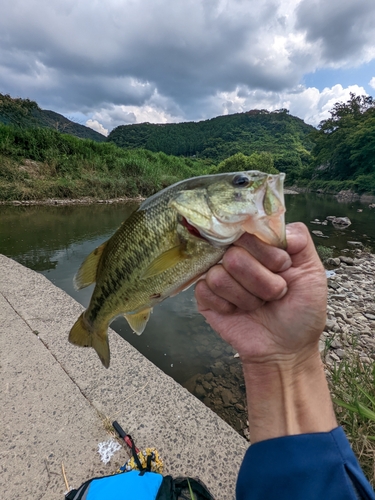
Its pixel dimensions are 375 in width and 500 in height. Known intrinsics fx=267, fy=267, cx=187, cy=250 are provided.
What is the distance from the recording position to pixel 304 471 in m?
1.03

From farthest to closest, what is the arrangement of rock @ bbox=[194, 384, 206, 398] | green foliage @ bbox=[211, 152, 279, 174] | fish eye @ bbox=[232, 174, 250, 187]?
green foliage @ bbox=[211, 152, 279, 174] < rock @ bbox=[194, 384, 206, 398] < fish eye @ bbox=[232, 174, 250, 187]

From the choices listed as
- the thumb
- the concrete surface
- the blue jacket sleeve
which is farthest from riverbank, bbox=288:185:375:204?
the blue jacket sleeve

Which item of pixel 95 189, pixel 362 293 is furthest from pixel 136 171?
pixel 362 293

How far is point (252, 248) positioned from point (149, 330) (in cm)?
472

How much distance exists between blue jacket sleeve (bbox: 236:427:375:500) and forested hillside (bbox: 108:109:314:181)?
8142cm

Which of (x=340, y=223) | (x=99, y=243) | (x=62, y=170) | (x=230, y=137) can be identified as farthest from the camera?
(x=230, y=137)

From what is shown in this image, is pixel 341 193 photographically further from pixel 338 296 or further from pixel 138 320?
pixel 138 320

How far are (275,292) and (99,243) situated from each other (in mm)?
10648

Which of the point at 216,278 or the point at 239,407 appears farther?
the point at 239,407

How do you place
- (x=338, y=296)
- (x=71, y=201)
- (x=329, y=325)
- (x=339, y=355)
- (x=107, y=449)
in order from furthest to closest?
(x=71, y=201) → (x=338, y=296) → (x=329, y=325) → (x=339, y=355) → (x=107, y=449)

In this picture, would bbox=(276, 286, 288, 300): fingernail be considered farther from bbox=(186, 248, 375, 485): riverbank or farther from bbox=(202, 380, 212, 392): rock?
bbox=(202, 380, 212, 392): rock

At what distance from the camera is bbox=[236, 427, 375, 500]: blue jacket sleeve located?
0.99 metres

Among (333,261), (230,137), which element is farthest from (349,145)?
(230,137)

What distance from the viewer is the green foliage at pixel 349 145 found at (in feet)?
154
